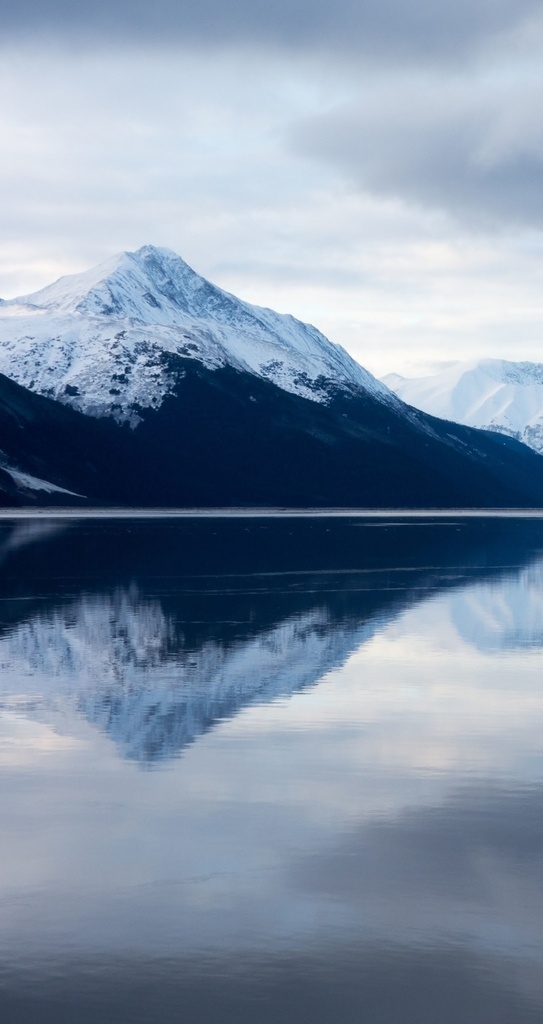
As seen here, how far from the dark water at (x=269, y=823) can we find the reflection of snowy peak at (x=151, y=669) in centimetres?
16

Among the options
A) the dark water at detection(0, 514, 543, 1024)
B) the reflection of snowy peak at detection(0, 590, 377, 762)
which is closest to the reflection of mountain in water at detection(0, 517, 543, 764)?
the reflection of snowy peak at detection(0, 590, 377, 762)

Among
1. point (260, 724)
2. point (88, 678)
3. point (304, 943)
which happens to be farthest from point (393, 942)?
point (88, 678)

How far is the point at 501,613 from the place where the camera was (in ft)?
206

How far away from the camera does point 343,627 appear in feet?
182

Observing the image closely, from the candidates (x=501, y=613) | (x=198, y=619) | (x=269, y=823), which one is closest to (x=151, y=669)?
(x=198, y=619)

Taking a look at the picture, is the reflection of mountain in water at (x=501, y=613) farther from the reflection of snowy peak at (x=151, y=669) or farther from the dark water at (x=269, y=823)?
the reflection of snowy peak at (x=151, y=669)

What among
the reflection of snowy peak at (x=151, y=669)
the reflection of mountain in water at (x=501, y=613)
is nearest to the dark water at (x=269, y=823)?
the reflection of snowy peak at (x=151, y=669)

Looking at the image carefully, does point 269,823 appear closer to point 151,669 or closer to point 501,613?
point 151,669

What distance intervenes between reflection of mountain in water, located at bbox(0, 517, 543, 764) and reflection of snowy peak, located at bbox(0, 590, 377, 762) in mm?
71

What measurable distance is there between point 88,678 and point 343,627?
17266mm

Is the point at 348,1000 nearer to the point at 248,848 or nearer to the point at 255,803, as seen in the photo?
the point at 248,848

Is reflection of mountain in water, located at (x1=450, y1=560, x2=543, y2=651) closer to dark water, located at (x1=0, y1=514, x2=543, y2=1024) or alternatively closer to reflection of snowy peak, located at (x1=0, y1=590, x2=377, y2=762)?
dark water, located at (x1=0, y1=514, x2=543, y2=1024)

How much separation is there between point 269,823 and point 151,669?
19.3 metres

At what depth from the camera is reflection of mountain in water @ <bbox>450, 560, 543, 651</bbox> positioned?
171 feet
